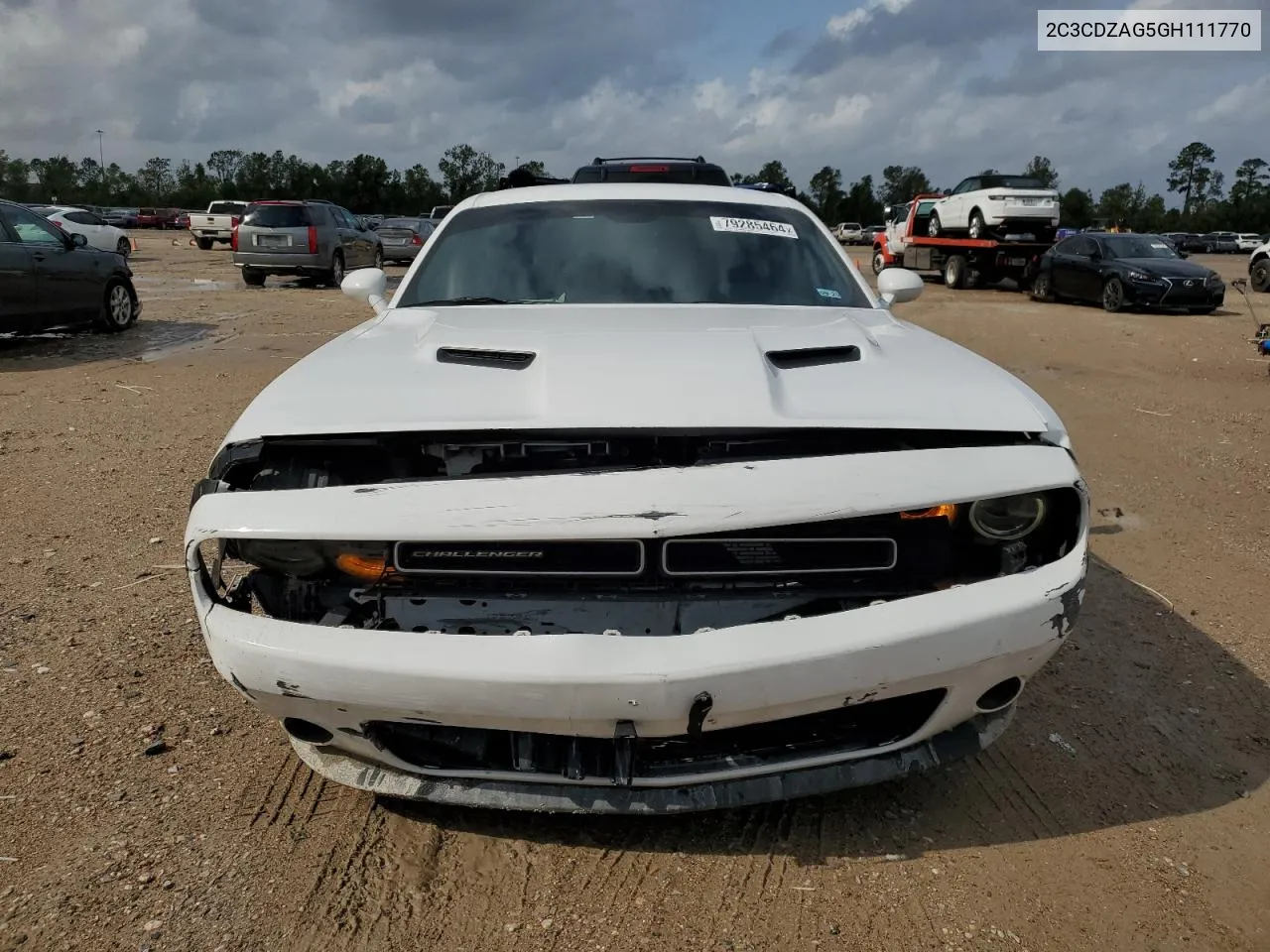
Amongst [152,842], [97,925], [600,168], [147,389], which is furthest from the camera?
[147,389]

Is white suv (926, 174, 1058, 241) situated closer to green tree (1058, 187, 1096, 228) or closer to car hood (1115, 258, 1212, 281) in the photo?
car hood (1115, 258, 1212, 281)

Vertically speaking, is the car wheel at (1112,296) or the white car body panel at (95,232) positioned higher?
the white car body panel at (95,232)

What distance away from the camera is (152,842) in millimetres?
2396

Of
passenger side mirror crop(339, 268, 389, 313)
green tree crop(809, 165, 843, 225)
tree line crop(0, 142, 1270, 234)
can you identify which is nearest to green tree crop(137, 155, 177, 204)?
tree line crop(0, 142, 1270, 234)

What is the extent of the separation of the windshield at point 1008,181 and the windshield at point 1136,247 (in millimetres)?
2900

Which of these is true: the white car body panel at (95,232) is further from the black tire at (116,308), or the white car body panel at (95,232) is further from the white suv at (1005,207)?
the white suv at (1005,207)

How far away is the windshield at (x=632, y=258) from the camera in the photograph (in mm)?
3469

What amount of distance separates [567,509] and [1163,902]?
5.48ft

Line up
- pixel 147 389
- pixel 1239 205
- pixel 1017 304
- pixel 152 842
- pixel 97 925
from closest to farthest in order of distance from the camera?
1. pixel 97 925
2. pixel 152 842
3. pixel 147 389
4. pixel 1017 304
5. pixel 1239 205

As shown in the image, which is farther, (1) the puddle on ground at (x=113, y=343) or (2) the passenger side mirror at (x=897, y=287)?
(1) the puddle on ground at (x=113, y=343)

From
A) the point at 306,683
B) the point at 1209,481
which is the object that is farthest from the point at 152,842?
the point at 1209,481

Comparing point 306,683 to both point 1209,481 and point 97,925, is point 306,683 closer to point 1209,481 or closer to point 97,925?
point 97,925

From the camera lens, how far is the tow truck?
1973 centimetres

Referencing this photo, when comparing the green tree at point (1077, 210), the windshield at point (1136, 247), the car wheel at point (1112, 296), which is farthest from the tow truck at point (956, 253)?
the green tree at point (1077, 210)
